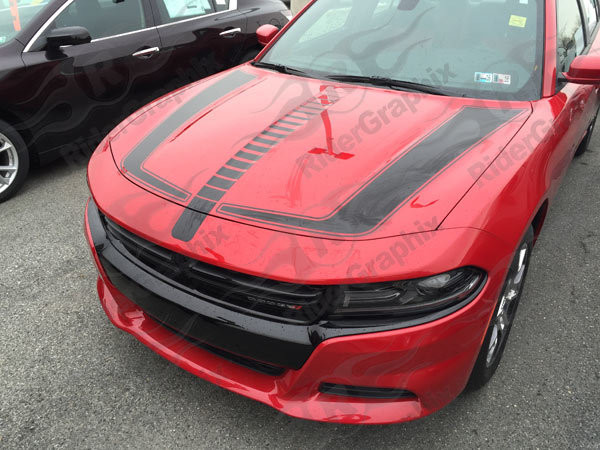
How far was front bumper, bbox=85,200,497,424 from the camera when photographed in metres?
1.49

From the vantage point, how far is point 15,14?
353cm

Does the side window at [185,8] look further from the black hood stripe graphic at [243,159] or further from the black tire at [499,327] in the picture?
the black tire at [499,327]

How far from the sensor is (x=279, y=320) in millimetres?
1554

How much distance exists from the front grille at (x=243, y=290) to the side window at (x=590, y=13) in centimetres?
289

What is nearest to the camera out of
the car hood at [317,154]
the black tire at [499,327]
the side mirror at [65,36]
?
the car hood at [317,154]

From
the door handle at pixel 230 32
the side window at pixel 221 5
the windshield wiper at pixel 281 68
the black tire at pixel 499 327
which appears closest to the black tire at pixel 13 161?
the windshield wiper at pixel 281 68

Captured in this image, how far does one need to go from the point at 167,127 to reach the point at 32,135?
1.92 m

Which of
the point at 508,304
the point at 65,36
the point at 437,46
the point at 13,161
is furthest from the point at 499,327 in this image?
the point at 13,161

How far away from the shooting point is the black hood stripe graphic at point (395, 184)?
157 cm

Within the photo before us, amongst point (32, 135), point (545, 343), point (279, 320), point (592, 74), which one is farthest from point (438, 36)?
point (32, 135)

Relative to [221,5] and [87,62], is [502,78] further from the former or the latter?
[221,5]

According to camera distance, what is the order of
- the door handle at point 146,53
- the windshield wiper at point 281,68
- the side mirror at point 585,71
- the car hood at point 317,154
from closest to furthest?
the car hood at point 317,154 < the side mirror at point 585,71 < the windshield wiper at point 281,68 < the door handle at point 146,53

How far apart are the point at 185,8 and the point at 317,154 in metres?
Result: 3.14

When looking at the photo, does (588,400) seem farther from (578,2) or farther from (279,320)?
(578,2)
